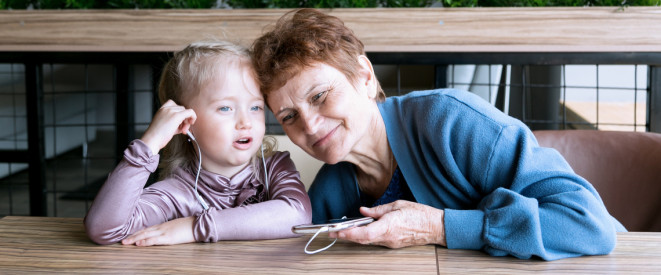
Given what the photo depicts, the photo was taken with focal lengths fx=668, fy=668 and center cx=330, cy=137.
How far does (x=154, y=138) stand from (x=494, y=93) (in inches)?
73.3

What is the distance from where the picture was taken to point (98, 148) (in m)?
5.32

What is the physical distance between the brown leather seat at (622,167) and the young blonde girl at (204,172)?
0.82 metres

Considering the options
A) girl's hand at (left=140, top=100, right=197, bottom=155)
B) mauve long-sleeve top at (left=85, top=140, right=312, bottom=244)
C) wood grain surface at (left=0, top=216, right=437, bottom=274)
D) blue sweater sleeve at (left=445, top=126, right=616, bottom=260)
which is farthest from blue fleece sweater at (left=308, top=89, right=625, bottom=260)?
girl's hand at (left=140, top=100, right=197, bottom=155)

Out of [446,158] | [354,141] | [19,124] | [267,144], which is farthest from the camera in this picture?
[19,124]

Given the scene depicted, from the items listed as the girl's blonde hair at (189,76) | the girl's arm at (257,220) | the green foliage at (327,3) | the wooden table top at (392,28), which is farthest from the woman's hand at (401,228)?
the green foliage at (327,3)

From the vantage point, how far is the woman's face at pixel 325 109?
1433mm

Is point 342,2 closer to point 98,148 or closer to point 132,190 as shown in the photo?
point 132,190

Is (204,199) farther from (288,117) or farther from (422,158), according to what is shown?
(422,158)

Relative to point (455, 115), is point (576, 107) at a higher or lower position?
lower

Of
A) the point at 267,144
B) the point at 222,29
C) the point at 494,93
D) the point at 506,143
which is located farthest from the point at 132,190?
the point at 494,93

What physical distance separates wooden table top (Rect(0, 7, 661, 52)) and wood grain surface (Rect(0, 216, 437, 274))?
3.74 ft

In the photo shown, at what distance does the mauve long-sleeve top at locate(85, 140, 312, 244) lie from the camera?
1.27 meters

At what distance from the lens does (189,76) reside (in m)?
1.45

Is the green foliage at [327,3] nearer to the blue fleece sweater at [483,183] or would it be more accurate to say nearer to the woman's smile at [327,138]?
the blue fleece sweater at [483,183]
